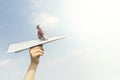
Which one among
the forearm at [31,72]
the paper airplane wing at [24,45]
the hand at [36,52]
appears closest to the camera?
the paper airplane wing at [24,45]

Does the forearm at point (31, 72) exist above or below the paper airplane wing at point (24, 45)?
below

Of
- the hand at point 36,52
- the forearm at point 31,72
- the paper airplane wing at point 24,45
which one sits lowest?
the forearm at point 31,72

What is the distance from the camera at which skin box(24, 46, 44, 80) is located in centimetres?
1080

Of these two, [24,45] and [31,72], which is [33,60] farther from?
[24,45]

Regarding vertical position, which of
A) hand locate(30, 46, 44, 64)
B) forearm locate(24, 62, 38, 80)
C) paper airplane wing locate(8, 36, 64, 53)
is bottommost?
forearm locate(24, 62, 38, 80)

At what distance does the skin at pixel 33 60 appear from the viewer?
1080 cm

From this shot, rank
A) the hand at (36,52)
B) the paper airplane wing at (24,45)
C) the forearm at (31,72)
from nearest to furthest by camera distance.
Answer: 1. the paper airplane wing at (24,45)
2. the hand at (36,52)
3. the forearm at (31,72)

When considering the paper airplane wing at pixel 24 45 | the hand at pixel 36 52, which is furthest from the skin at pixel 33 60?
the paper airplane wing at pixel 24 45

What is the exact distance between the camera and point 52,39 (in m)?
10.3

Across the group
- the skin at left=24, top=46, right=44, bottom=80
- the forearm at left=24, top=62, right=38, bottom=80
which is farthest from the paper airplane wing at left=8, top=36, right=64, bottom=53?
the forearm at left=24, top=62, right=38, bottom=80

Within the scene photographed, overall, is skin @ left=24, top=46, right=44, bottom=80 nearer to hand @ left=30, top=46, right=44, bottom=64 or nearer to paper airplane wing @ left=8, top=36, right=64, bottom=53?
hand @ left=30, top=46, right=44, bottom=64

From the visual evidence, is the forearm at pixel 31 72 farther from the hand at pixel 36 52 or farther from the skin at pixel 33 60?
the hand at pixel 36 52

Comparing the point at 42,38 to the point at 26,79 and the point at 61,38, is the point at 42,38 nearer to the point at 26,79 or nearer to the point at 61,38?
the point at 61,38

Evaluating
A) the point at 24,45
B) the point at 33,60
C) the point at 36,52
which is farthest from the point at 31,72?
the point at 24,45
